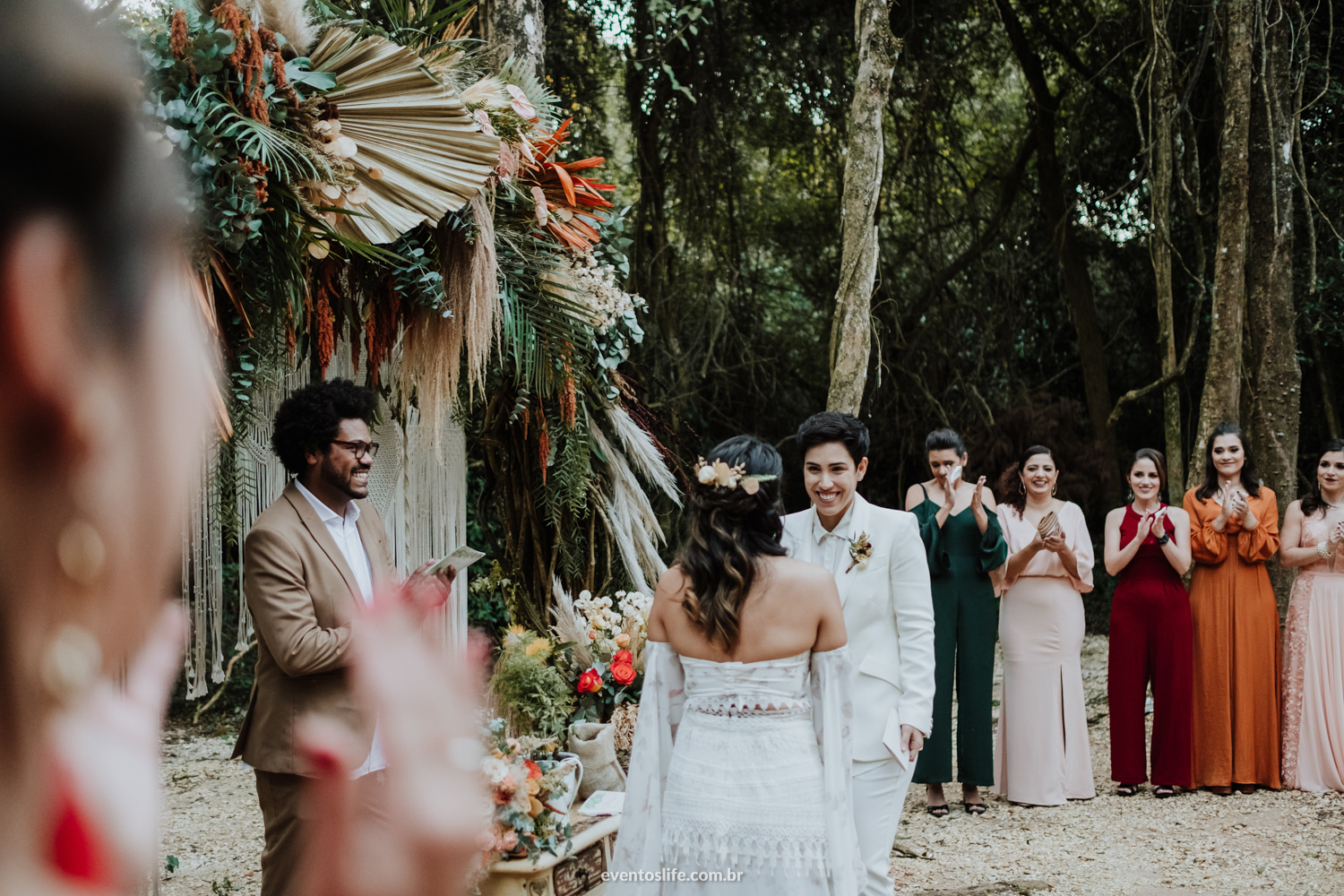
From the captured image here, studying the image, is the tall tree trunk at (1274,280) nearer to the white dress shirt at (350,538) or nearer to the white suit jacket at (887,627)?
the white suit jacket at (887,627)

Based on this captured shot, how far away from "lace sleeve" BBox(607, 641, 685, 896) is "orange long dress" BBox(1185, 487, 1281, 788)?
14.0ft

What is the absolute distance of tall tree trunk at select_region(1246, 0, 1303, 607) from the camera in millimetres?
7094

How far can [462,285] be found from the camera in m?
3.81

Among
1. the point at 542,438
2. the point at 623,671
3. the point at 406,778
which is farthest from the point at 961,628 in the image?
the point at 406,778

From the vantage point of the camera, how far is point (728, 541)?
2.98 metres

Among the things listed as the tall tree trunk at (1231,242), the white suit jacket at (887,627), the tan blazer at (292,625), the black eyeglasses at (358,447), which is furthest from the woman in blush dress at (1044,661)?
the tan blazer at (292,625)

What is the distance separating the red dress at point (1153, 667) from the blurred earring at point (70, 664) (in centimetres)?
637

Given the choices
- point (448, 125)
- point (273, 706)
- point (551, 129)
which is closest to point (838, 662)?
point (273, 706)

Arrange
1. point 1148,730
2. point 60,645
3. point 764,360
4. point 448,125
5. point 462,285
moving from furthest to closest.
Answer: point 764,360 → point 1148,730 → point 462,285 → point 448,125 → point 60,645

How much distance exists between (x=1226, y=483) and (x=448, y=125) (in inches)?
191

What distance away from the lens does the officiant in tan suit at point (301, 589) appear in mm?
2830

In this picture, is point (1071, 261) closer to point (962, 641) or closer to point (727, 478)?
point (962, 641)

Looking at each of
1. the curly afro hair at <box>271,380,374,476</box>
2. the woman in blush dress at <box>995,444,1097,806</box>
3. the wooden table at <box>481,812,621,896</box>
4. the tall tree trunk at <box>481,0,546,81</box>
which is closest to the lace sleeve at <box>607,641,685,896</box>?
the wooden table at <box>481,812,621,896</box>

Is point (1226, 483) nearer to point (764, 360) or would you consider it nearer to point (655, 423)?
point (655, 423)
